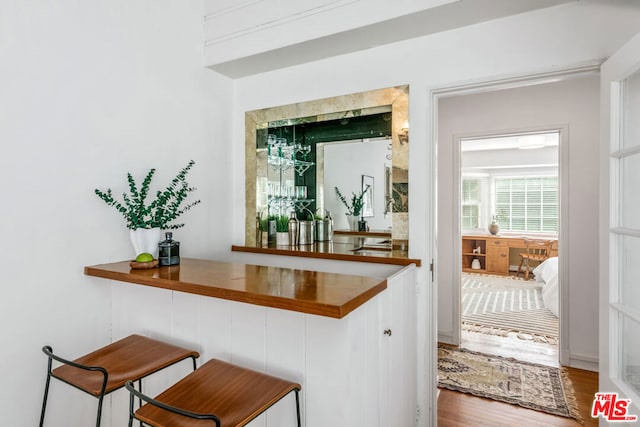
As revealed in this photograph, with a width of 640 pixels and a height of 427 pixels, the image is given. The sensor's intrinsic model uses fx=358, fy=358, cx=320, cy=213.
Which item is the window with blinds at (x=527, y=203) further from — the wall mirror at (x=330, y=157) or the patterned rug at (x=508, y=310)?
the wall mirror at (x=330, y=157)

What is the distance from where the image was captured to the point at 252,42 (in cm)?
218

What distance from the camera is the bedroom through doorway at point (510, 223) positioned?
4969 mm

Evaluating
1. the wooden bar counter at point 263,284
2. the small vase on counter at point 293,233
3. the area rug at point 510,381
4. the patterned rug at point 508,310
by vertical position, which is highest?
the small vase on counter at point 293,233

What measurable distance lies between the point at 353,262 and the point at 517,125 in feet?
7.06

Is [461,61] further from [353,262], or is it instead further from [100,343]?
[100,343]

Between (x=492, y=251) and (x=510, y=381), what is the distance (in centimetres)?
453

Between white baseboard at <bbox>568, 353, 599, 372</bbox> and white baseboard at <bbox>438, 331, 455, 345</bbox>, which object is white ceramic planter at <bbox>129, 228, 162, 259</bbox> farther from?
white baseboard at <bbox>568, 353, 599, 372</bbox>

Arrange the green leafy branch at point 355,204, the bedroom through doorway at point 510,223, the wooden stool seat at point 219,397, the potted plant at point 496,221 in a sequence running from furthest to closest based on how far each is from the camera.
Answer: the potted plant at point 496,221 < the bedroom through doorway at point 510,223 < the green leafy branch at point 355,204 < the wooden stool seat at point 219,397

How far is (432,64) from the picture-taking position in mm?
1952

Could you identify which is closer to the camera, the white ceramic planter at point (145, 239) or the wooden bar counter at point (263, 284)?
the wooden bar counter at point (263, 284)

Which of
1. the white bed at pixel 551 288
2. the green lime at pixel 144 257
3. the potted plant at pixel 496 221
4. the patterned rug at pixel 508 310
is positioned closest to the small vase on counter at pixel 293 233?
the green lime at pixel 144 257

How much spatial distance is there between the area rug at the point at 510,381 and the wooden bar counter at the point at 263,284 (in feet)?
5.71

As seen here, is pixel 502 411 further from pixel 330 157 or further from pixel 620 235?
pixel 330 157

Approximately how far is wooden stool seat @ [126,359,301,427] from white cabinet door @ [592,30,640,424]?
51.5 inches
